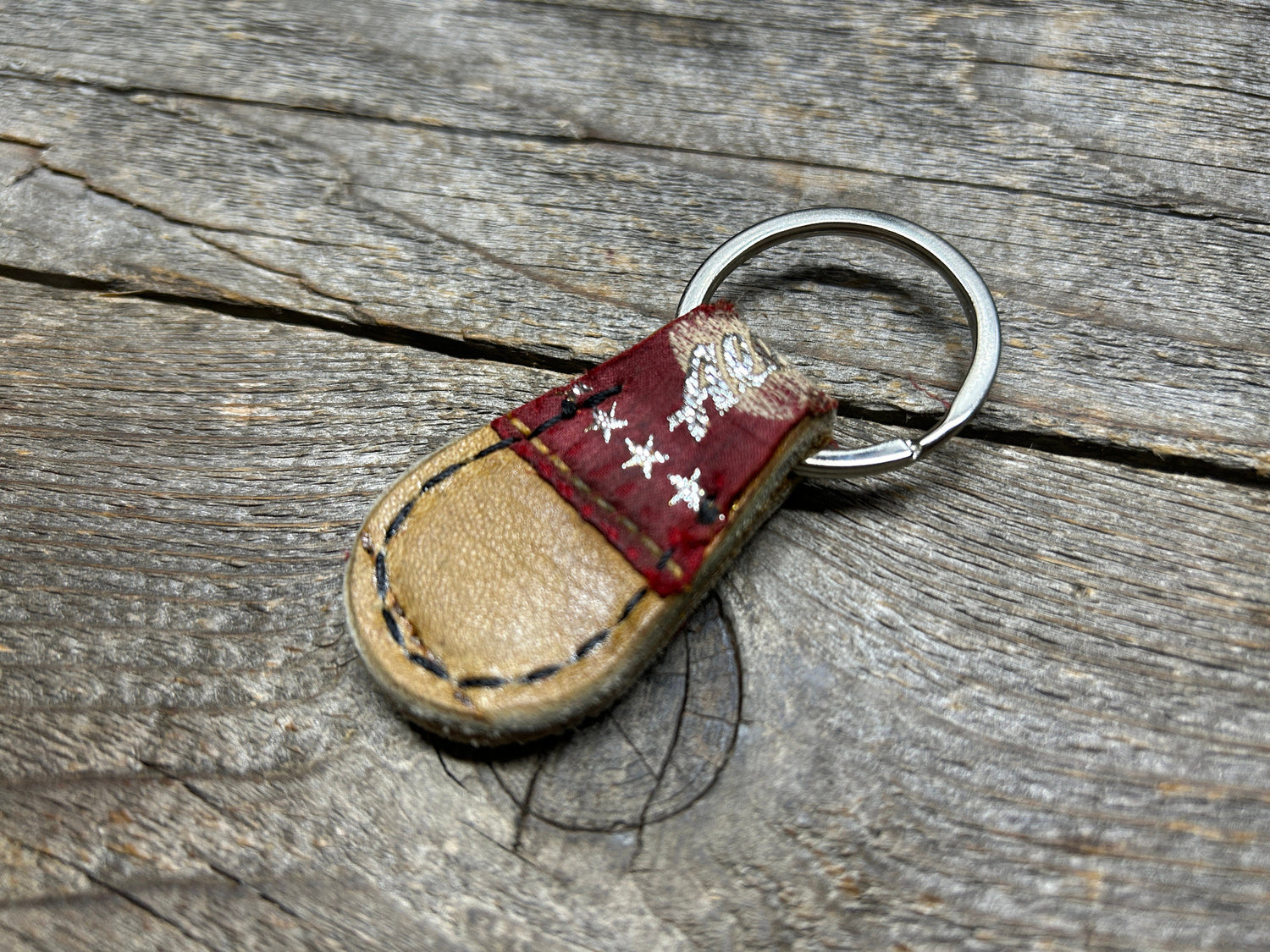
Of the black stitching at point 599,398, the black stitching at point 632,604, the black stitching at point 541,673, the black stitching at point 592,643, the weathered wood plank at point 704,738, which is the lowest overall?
the weathered wood plank at point 704,738

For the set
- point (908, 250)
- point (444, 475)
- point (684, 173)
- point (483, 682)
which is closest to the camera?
point (483, 682)

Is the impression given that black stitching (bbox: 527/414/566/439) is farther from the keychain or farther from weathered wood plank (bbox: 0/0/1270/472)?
weathered wood plank (bbox: 0/0/1270/472)

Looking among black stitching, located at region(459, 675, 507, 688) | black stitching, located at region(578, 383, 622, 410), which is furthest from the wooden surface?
black stitching, located at region(578, 383, 622, 410)

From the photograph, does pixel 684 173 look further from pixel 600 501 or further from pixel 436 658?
pixel 436 658

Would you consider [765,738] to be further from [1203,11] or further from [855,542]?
[1203,11]

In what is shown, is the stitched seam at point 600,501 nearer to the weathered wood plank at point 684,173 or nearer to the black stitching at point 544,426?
the black stitching at point 544,426

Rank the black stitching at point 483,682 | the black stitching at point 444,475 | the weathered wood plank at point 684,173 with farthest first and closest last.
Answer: the weathered wood plank at point 684,173 < the black stitching at point 444,475 < the black stitching at point 483,682

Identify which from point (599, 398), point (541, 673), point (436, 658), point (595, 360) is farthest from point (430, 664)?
point (595, 360)

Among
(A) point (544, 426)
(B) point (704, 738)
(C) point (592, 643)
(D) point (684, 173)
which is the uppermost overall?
(D) point (684, 173)

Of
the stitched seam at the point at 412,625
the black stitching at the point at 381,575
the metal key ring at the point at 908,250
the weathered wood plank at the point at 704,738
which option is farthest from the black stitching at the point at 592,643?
the metal key ring at the point at 908,250
